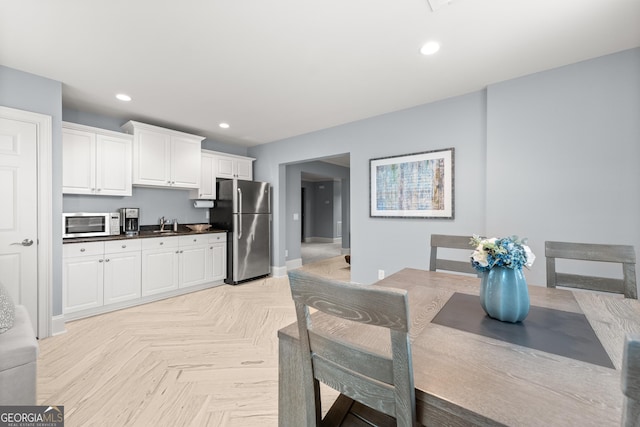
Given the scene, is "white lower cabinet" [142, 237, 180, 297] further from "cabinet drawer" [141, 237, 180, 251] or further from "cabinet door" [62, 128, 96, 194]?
"cabinet door" [62, 128, 96, 194]

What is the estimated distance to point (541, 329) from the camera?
1012 mm

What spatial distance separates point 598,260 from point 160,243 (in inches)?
164

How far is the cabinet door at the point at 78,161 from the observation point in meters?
3.00

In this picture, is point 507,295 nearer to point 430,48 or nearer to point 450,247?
point 450,247

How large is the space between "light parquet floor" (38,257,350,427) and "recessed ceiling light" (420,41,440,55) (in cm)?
260

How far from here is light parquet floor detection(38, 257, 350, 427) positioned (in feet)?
5.25

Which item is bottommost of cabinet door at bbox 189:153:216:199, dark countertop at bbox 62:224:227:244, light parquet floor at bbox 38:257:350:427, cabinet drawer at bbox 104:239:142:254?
light parquet floor at bbox 38:257:350:427

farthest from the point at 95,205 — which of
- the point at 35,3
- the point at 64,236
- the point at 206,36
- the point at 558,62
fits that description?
the point at 558,62

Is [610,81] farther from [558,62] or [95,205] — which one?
[95,205]

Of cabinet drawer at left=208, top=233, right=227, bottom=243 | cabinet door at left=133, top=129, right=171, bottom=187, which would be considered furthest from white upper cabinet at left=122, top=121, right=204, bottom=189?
cabinet drawer at left=208, top=233, right=227, bottom=243

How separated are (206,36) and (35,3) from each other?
A: 0.96 m

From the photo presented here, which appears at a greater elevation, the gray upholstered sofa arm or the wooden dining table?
the wooden dining table

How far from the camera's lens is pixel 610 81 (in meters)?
2.18

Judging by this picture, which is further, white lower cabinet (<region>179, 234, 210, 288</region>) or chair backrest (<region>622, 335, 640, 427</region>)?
white lower cabinet (<region>179, 234, 210, 288</region>)
